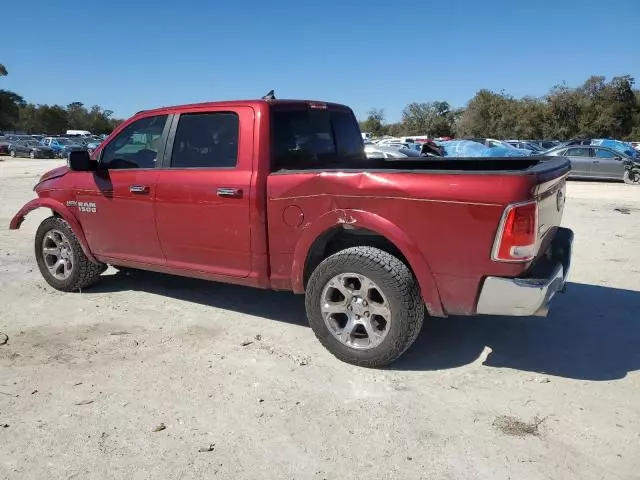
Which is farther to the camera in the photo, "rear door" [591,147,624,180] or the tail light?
"rear door" [591,147,624,180]

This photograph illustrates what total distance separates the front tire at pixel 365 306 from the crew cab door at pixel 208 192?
748mm

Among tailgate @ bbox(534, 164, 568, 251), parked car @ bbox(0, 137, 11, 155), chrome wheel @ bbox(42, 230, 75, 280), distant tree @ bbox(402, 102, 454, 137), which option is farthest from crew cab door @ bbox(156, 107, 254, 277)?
distant tree @ bbox(402, 102, 454, 137)

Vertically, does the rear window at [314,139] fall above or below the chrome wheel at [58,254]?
above

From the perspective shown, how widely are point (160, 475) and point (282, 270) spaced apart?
1.84 m

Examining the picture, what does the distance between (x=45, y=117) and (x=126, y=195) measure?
10124cm

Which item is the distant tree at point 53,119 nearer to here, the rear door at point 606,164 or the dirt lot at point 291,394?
the rear door at point 606,164

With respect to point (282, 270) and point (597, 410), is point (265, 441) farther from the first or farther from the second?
point (597, 410)

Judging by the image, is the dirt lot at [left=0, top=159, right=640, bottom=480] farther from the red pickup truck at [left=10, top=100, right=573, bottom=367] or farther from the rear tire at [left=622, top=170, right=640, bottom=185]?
the rear tire at [left=622, top=170, right=640, bottom=185]

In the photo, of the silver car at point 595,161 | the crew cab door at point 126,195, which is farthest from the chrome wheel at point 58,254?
the silver car at point 595,161

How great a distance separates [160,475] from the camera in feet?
8.83

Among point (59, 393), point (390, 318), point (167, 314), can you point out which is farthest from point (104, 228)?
point (390, 318)

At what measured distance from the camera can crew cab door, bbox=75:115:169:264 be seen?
4.79m

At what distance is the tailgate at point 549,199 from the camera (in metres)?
3.34

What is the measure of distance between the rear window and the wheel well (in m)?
0.69
